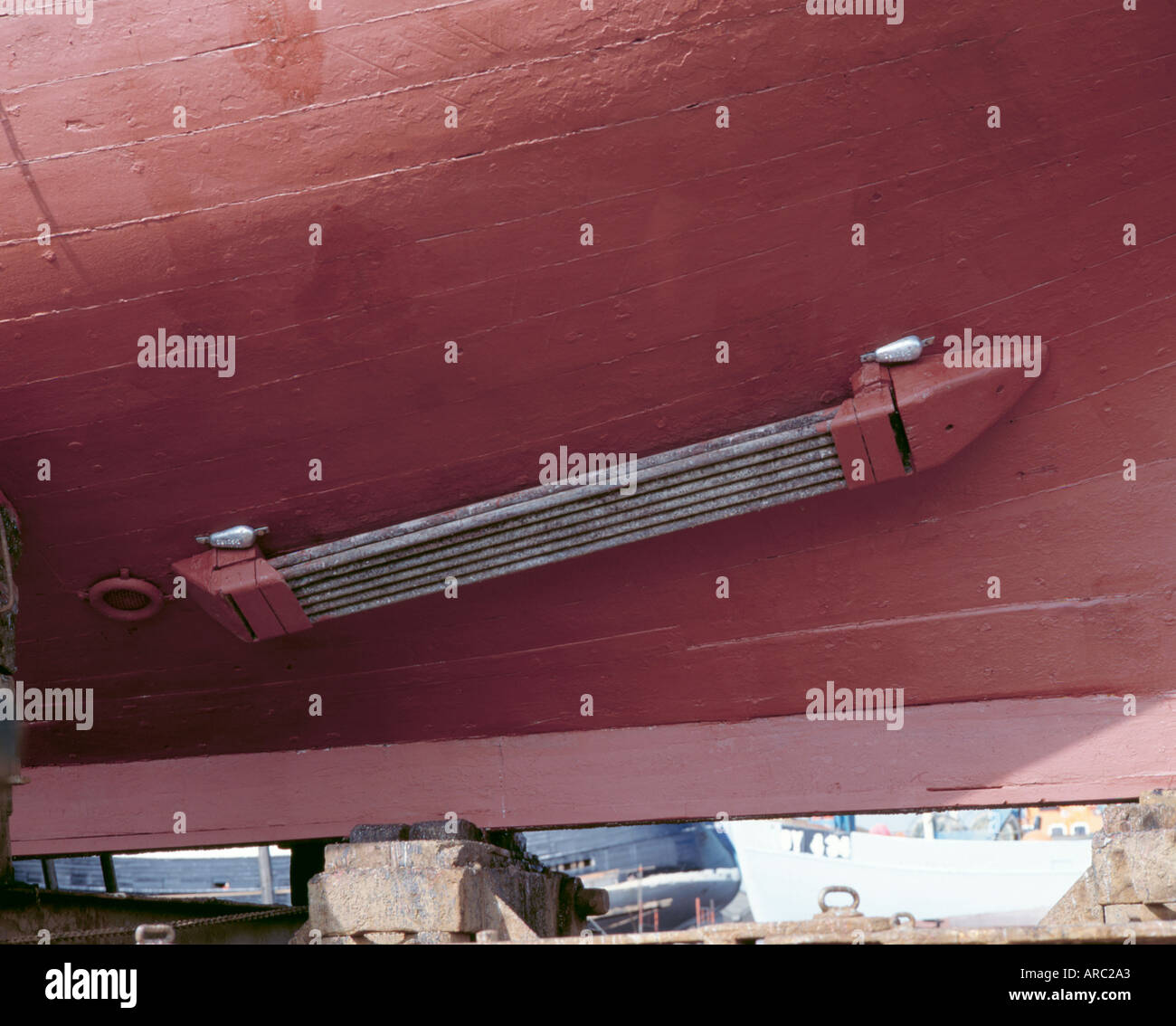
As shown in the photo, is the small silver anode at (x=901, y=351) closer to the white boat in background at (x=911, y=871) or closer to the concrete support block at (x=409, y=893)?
the concrete support block at (x=409, y=893)

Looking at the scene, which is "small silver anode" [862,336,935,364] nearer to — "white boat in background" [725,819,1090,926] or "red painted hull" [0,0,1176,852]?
"red painted hull" [0,0,1176,852]

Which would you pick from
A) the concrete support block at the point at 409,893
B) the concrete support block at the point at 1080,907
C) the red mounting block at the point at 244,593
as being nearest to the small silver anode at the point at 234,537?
the red mounting block at the point at 244,593

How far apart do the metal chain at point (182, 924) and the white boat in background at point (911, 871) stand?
11602mm

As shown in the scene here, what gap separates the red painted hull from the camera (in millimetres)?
4168

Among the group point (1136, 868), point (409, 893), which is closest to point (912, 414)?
point (1136, 868)

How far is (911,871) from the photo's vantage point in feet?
58.6

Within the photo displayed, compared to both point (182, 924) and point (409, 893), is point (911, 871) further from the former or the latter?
point (409, 893)

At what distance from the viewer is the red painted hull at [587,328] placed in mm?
4168

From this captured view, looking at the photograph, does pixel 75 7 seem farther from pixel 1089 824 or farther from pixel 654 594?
pixel 1089 824

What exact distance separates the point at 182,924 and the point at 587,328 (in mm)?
2962

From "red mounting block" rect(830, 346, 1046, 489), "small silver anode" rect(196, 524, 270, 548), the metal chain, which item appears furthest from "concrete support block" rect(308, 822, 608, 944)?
"red mounting block" rect(830, 346, 1046, 489)

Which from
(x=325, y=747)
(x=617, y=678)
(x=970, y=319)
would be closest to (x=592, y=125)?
(x=970, y=319)
